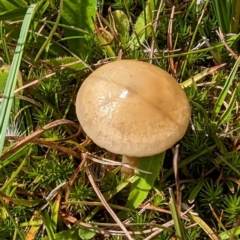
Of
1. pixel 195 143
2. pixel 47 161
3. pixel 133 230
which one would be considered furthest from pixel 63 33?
pixel 133 230

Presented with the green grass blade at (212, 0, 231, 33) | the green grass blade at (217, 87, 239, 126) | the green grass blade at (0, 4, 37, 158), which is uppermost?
the green grass blade at (0, 4, 37, 158)

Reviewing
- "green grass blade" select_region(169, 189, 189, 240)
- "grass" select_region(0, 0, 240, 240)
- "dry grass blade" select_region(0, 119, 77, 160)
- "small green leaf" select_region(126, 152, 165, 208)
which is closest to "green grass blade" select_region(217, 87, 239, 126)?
"grass" select_region(0, 0, 240, 240)

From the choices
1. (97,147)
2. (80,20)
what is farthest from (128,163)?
(80,20)

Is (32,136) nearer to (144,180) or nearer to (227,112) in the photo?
(144,180)

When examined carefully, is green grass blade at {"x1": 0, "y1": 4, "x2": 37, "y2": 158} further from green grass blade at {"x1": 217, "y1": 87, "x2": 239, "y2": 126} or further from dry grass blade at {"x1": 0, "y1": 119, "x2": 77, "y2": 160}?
green grass blade at {"x1": 217, "y1": 87, "x2": 239, "y2": 126}

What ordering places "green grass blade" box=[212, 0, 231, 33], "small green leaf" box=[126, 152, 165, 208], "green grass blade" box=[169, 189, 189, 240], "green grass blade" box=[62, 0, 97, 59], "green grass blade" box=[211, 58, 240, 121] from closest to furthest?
"green grass blade" box=[169, 189, 189, 240] < "small green leaf" box=[126, 152, 165, 208] < "green grass blade" box=[211, 58, 240, 121] < "green grass blade" box=[212, 0, 231, 33] < "green grass blade" box=[62, 0, 97, 59]

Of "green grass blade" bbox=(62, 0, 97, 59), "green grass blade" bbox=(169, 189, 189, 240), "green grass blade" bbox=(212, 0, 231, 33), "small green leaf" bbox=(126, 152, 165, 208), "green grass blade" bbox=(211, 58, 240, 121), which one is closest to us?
"green grass blade" bbox=(169, 189, 189, 240)

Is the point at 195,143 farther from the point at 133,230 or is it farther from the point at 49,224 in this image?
the point at 49,224

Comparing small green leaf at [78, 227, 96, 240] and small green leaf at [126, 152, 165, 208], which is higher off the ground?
small green leaf at [126, 152, 165, 208]
